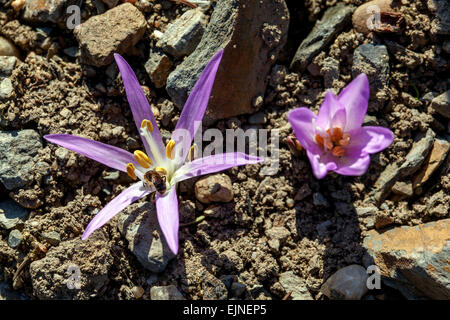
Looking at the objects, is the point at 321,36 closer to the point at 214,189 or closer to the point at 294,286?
the point at 214,189

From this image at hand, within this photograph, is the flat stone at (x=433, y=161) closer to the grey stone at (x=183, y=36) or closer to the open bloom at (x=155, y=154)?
the open bloom at (x=155, y=154)

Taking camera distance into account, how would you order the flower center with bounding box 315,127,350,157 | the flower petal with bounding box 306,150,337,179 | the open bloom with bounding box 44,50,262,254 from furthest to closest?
the open bloom with bounding box 44,50,262,254
the flower center with bounding box 315,127,350,157
the flower petal with bounding box 306,150,337,179

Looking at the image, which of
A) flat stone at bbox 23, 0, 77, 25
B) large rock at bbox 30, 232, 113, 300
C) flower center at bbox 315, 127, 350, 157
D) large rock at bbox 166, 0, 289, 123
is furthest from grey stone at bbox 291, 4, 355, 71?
large rock at bbox 30, 232, 113, 300

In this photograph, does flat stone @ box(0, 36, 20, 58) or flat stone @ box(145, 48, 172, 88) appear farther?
flat stone @ box(0, 36, 20, 58)

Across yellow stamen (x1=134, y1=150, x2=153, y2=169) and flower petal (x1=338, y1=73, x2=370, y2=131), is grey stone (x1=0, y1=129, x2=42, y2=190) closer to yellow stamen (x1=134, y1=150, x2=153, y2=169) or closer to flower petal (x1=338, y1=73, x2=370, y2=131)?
yellow stamen (x1=134, y1=150, x2=153, y2=169)

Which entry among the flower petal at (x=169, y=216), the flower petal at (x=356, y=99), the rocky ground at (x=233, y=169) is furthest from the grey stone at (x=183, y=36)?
the flower petal at (x=356, y=99)

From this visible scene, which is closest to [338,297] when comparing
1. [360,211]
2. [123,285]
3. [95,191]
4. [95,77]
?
[360,211]

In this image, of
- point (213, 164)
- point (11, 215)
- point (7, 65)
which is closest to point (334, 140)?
point (213, 164)
